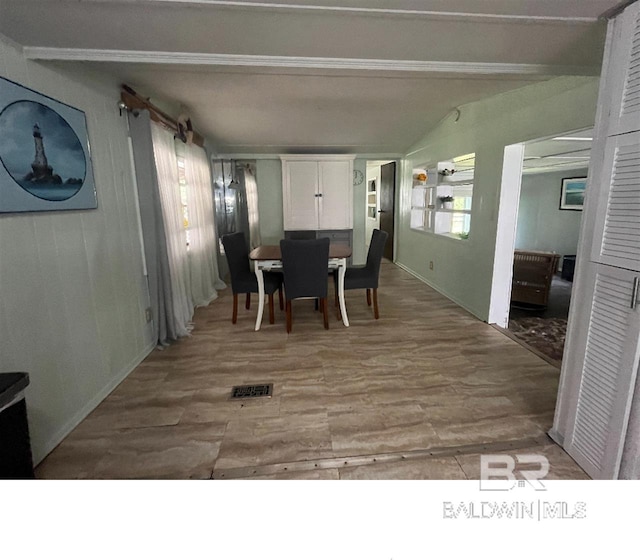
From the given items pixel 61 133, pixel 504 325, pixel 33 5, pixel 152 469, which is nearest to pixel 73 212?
pixel 61 133

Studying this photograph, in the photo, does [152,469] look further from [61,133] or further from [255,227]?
[255,227]

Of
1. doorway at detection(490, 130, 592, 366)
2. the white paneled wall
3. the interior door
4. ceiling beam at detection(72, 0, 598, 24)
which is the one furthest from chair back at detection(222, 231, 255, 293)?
the interior door

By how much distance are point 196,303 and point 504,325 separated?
11.2 feet

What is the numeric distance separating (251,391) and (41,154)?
5.83 feet

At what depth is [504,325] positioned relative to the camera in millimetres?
3180

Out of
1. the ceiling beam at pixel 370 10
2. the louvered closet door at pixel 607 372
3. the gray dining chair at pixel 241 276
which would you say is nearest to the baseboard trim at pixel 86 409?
the gray dining chair at pixel 241 276

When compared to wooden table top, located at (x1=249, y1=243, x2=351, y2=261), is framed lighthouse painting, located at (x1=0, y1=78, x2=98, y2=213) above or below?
above

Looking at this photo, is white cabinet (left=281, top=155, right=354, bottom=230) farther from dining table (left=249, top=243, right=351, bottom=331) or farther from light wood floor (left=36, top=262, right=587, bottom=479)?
light wood floor (left=36, top=262, right=587, bottom=479)

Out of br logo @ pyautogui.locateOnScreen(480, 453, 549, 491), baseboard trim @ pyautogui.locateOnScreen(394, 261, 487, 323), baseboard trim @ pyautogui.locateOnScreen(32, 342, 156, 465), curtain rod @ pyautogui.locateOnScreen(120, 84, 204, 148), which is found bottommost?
br logo @ pyautogui.locateOnScreen(480, 453, 549, 491)

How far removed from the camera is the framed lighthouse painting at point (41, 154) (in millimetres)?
1411

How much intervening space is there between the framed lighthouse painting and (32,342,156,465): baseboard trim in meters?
1.18

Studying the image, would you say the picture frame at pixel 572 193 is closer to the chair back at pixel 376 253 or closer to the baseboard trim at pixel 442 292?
the baseboard trim at pixel 442 292

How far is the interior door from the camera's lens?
6392 mm
